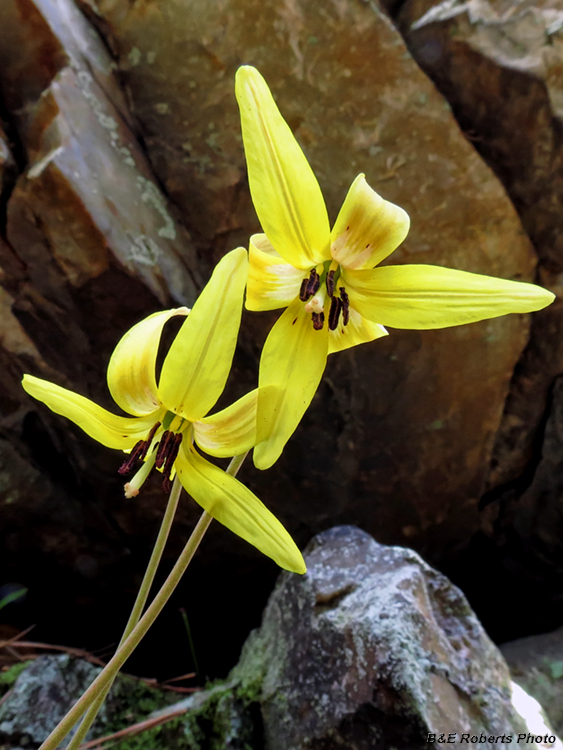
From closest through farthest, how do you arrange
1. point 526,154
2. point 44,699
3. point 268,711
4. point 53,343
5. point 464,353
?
point 268,711 → point 44,699 → point 53,343 → point 526,154 → point 464,353

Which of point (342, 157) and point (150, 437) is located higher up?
point (342, 157)

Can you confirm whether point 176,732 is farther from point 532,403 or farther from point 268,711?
point 532,403

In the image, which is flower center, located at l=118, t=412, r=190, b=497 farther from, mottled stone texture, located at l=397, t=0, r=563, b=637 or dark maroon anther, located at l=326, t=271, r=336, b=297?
mottled stone texture, located at l=397, t=0, r=563, b=637

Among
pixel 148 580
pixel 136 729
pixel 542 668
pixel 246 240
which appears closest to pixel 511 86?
pixel 246 240

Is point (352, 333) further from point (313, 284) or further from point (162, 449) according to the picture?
point (162, 449)

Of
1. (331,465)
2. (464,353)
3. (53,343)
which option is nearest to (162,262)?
(53,343)

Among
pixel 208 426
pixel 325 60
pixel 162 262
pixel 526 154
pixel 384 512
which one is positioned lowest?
pixel 384 512

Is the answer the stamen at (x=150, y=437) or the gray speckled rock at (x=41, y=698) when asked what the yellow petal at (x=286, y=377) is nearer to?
the stamen at (x=150, y=437)
